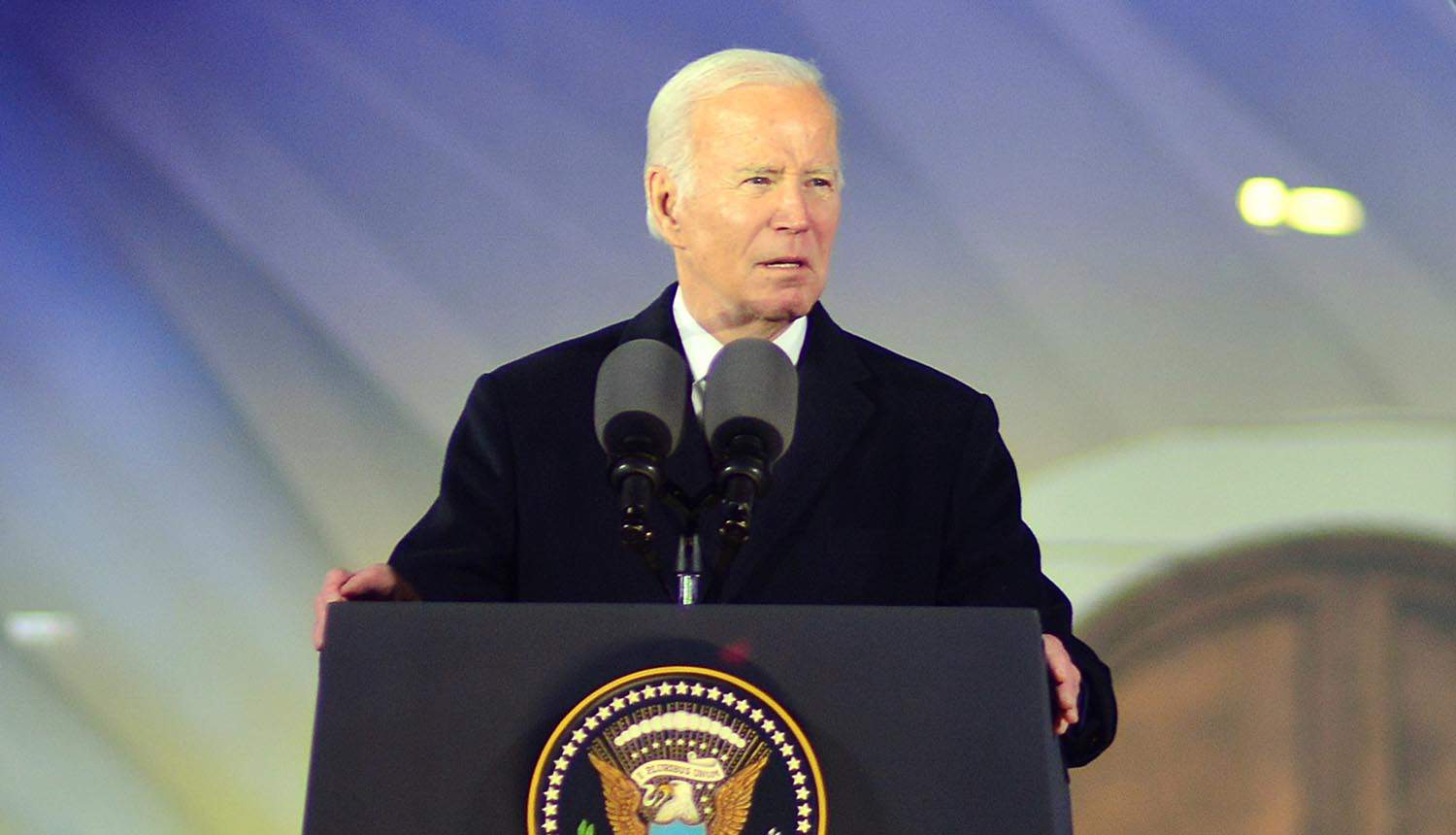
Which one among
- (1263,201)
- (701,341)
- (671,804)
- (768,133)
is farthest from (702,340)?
(1263,201)

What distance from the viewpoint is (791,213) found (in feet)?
6.16

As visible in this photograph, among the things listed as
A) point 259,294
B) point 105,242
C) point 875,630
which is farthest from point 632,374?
point 105,242

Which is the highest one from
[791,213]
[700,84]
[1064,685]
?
[700,84]

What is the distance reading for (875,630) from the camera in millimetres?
1214

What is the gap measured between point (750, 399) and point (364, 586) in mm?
402

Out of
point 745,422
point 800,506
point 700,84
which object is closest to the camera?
point 745,422

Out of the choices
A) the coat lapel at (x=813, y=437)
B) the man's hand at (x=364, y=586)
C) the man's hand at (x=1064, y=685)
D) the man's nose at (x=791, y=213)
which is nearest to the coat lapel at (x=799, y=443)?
the coat lapel at (x=813, y=437)

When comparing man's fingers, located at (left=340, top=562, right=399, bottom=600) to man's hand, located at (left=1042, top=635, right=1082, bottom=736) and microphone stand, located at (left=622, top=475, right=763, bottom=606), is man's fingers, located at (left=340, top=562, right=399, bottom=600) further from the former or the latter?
man's hand, located at (left=1042, top=635, right=1082, bottom=736)

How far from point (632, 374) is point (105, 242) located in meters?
2.07

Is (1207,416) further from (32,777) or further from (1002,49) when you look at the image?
(32,777)

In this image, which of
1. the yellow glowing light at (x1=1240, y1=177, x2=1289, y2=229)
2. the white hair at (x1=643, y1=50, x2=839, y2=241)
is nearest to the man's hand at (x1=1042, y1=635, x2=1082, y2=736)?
the white hair at (x1=643, y1=50, x2=839, y2=241)

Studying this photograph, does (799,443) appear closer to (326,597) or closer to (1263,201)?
(326,597)

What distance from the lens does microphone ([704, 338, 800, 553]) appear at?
1.25 metres

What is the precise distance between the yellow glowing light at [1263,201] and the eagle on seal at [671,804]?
1847mm
